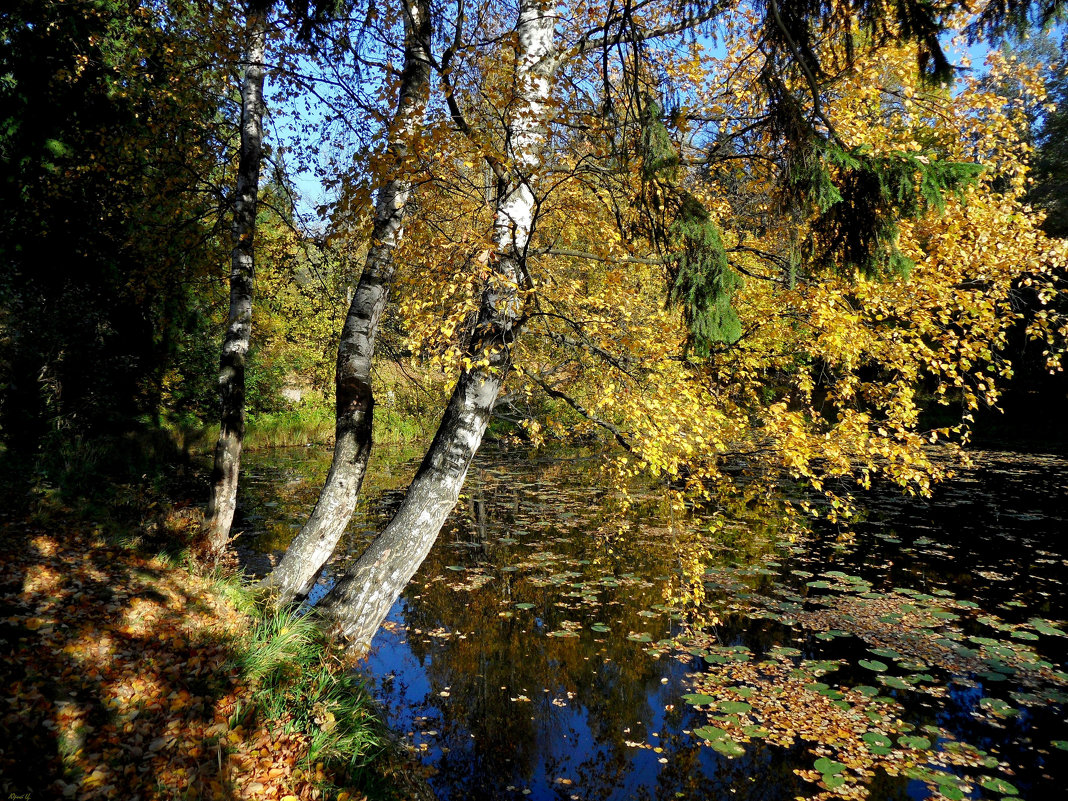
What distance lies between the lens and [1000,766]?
4426mm

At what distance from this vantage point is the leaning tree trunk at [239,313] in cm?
644

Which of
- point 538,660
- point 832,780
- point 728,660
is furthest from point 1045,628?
point 538,660

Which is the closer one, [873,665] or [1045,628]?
[873,665]

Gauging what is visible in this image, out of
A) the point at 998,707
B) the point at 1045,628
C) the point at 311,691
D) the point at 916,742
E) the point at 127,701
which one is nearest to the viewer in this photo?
the point at 127,701

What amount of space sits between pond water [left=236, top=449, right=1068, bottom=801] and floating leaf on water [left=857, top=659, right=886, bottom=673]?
0.08 feet

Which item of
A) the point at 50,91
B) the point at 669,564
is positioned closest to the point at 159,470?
the point at 50,91

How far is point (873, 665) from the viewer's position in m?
5.87

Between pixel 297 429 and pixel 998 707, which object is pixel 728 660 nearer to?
pixel 998 707

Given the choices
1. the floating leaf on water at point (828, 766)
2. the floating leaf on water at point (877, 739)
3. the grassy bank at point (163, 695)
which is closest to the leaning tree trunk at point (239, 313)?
the grassy bank at point (163, 695)

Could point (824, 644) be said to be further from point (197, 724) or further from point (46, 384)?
point (46, 384)

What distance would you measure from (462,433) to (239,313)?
378 centimetres

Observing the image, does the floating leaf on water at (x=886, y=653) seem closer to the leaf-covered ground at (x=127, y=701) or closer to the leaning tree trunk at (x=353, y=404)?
the leaf-covered ground at (x=127, y=701)

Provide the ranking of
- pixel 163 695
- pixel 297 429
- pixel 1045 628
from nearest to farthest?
pixel 163 695, pixel 1045 628, pixel 297 429

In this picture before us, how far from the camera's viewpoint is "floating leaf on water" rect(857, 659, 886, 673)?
19.1 feet
